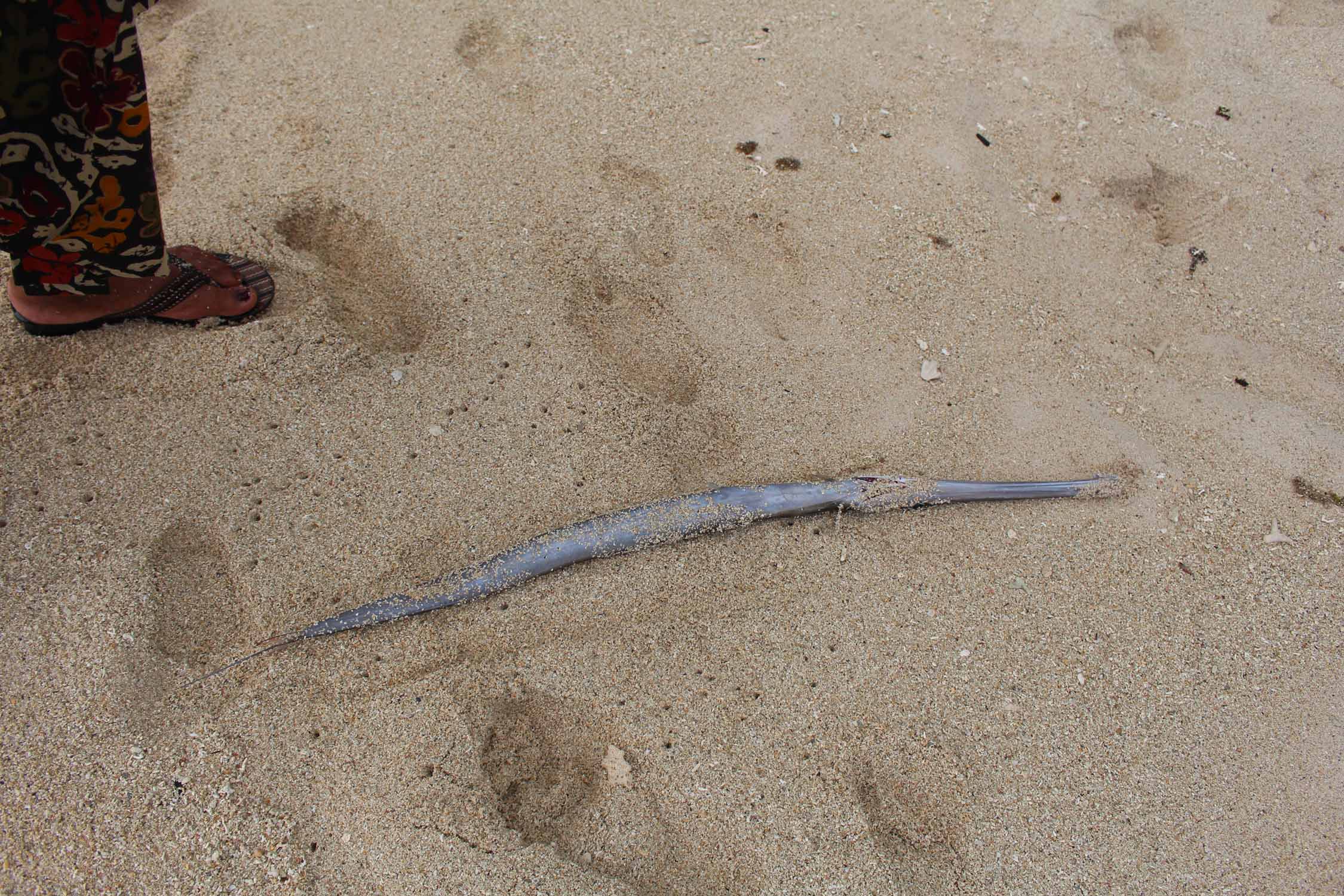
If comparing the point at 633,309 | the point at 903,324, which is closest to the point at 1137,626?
the point at 903,324

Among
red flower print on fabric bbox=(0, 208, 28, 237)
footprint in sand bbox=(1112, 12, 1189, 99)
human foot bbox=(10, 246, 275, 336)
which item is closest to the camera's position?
red flower print on fabric bbox=(0, 208, 28, 237)

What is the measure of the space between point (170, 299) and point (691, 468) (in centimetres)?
125

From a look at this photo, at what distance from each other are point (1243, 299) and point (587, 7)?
218cm

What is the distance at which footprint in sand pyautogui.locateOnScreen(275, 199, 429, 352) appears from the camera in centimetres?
203

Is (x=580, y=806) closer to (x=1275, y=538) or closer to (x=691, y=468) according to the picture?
(x=691, y=468)

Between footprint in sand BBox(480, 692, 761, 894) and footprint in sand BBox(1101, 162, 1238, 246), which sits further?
footprint in sand BBox(1101, 162, 1238, 246)

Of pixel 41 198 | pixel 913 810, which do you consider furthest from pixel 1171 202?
pixel 41 198

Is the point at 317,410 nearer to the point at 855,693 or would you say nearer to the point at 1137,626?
the point at 855,693

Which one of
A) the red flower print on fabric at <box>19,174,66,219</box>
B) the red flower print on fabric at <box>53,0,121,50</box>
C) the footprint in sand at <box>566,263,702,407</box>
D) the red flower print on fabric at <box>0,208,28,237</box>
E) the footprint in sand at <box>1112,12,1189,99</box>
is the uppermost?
the red flower print on fabric at <box>53,0,121,50</box>

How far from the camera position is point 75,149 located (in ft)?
5.34

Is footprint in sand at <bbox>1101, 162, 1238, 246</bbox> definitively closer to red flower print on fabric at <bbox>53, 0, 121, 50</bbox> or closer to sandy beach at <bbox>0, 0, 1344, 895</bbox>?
sandy beach at <bbox>0, 0, 1344, 895</bbox>

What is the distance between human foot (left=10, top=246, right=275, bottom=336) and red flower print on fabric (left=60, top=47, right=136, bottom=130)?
398 millimetres

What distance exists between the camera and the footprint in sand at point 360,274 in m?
2.03

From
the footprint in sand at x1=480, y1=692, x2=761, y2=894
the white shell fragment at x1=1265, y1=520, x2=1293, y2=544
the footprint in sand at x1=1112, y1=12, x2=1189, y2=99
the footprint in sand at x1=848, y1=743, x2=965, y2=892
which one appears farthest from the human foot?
the footprint in sand at x1=1112, y1=12, x2=1189, y2=99
